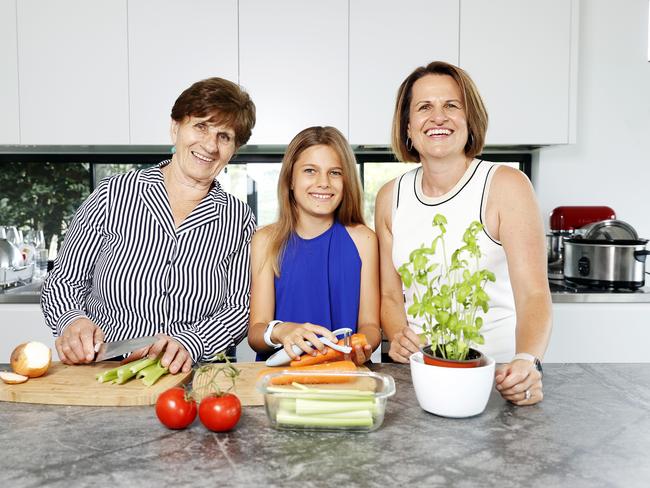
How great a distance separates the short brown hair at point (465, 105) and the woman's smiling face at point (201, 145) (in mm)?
457

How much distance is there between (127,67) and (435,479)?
2460mm

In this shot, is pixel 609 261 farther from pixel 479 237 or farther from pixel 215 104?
pixel 215 104

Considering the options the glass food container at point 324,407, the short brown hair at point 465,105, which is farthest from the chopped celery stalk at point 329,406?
the short brown hair at point 465,105

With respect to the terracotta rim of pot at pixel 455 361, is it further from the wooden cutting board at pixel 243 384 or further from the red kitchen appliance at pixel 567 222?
the red kitchen appliance at pixel 567 222

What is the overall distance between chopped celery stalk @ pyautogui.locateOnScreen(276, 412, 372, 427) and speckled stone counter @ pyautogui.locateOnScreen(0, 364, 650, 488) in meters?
0.02

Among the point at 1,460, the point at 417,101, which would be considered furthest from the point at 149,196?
the point at 1,460

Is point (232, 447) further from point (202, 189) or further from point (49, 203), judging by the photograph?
point (49, 203)

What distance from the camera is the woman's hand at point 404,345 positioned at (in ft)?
4.44

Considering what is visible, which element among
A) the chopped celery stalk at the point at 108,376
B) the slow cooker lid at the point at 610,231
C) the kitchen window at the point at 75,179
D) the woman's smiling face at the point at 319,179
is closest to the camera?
the chopped celery stalk at the point at 108,376

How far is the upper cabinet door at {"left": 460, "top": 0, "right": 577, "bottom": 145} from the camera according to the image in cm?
280

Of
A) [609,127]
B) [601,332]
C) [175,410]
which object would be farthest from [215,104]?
[609,127]

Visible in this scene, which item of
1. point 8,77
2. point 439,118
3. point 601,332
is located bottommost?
point 601,332

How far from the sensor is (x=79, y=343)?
1366 millimetres

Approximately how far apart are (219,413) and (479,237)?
0.83 m
